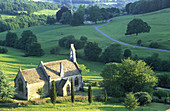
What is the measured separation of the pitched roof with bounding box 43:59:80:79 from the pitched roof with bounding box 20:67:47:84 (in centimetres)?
155

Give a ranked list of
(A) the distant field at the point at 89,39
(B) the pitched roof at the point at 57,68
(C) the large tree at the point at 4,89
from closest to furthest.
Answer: (C) the large tree at the point at 4,89, (B) the pitched roof at the point at 57,68, (A) the distant field at the point at 89,39

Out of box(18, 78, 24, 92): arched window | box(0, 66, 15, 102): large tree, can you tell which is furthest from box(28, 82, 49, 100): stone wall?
box(0, 66, 15, 102): large tree

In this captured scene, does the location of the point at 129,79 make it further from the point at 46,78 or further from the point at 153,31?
the point at 153,31

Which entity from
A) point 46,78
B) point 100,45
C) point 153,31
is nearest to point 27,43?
point 100,45

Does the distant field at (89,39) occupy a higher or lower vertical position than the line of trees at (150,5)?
lower

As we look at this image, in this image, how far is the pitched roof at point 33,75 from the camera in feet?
167

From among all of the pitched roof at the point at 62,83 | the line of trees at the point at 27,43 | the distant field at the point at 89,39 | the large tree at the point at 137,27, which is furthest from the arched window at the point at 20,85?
the large tree at the point at 137,27

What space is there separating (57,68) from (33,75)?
21.0ft

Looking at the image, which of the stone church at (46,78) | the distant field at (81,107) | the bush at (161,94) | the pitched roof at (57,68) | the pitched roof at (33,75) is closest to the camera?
the distant field at (81,107)

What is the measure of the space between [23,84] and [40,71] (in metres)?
5.23

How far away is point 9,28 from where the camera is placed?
651 ft

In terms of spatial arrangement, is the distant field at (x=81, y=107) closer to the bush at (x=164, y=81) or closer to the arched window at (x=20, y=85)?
the arched window at (x=20, y=85)

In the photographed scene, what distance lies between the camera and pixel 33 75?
2058 inches

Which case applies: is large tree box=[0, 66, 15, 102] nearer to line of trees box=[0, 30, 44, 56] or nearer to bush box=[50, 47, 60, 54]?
line of trees box=[0, 30, 44, 56]
